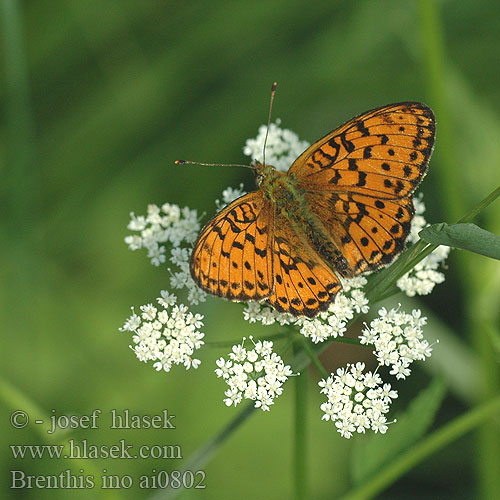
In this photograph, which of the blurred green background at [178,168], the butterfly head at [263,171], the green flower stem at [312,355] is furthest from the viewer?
the blurred green background at [178,168]

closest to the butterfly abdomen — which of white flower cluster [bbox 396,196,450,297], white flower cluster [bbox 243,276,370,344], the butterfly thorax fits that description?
the butterfly thorax

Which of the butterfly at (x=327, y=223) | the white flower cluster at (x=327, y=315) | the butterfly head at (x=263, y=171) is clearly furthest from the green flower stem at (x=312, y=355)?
the butterfly head at (x=263, y=171)

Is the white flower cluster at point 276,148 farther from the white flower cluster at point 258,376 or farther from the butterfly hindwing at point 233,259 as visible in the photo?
the white flower cluster at point 258,376

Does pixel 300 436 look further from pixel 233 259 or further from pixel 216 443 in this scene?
pixel 233 259

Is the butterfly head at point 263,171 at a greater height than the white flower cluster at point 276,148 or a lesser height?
lesser

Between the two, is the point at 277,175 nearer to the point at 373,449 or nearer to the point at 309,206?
the point at 309,206

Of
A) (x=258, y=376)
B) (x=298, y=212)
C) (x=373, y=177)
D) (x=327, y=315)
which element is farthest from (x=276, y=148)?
(x=258, y=376)
